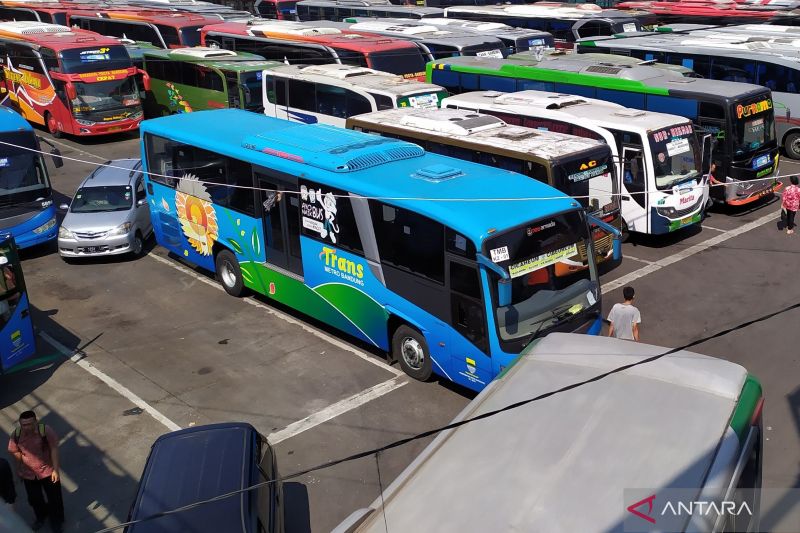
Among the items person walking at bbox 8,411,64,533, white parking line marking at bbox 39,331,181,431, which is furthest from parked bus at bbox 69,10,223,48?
person walking at bbox 8,411,64,533

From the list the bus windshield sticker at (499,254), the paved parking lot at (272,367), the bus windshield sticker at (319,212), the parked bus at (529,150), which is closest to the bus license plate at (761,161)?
the paved parking lot at (272,367)

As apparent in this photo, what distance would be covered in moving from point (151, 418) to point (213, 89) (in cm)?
1609

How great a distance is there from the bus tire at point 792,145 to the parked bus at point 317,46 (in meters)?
10.6

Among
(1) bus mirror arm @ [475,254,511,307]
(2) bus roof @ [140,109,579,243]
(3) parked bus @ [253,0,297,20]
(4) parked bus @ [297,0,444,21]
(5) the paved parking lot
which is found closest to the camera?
(5) the paved parking lot

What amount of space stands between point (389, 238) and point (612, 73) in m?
11.7

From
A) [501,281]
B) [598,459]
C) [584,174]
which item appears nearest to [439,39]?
[584,174]

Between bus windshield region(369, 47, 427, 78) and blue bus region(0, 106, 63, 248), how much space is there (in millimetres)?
10710

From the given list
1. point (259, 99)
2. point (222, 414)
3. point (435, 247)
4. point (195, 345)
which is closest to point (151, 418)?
point (222, 414)

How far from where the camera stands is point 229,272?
49.2 feet

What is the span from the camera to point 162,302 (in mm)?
14930

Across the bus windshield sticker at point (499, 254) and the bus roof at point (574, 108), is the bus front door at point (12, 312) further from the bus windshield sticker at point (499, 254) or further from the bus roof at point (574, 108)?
the bus roof at point (574, 108)

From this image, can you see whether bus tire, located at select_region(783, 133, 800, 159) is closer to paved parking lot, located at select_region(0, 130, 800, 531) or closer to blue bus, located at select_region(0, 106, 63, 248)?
paved parking lot, located at select_region(0, 130, 800, 531)

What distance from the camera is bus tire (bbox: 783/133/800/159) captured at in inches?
928

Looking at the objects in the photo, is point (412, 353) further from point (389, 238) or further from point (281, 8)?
point (281, 8)
